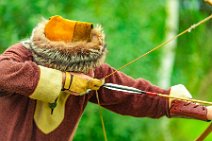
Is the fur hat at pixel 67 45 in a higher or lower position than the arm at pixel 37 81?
higher

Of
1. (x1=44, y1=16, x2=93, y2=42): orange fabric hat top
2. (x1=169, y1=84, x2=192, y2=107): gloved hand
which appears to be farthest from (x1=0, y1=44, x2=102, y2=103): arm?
(x1=169, y1=84, x2=192, y2=107): gloved hand

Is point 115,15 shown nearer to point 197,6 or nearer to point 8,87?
point 197,6

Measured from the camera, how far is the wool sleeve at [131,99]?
12.7 ft

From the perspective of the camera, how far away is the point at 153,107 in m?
3.92

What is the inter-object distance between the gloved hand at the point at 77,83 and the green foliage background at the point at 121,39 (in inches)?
97.8

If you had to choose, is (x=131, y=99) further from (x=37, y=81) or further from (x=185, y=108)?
(x=37, y=81)

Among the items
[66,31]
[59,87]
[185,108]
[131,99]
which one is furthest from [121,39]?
[59,87]

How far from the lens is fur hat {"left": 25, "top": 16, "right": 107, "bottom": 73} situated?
357 centimetres

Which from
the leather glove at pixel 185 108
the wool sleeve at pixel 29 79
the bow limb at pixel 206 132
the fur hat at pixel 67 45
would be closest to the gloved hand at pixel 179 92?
the leather glove at pixel 185 108

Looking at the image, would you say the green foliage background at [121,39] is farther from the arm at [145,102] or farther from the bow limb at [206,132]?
the bow limb at [206,132]

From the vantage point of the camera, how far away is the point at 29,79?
348 centimetres

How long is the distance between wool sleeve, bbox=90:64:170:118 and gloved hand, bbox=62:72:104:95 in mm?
326

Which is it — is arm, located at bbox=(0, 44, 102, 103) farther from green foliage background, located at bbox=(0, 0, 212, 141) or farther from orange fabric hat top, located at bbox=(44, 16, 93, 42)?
green foliage background, located at bbox=(0, 0, 212, 141)

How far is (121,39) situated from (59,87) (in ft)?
10.2
